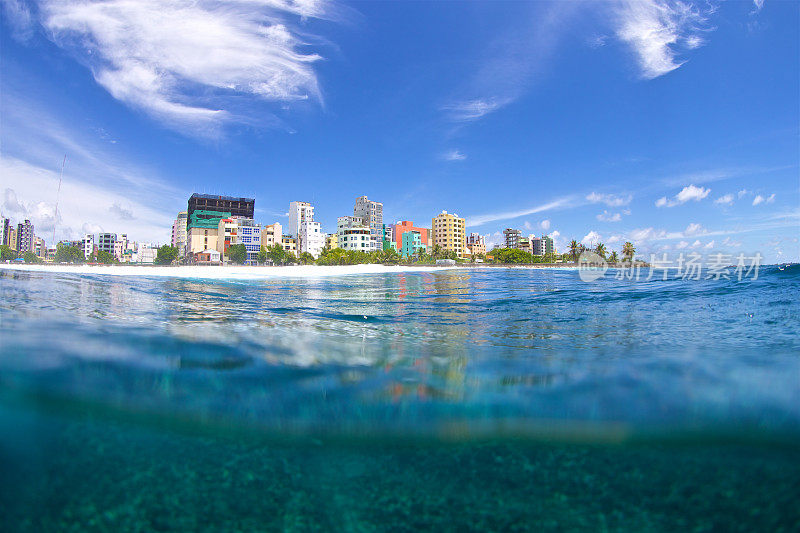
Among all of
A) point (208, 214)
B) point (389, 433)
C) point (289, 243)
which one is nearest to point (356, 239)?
point (289, 243)

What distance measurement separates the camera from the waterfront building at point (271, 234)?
4852 inches

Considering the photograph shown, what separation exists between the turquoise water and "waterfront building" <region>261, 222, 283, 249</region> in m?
123

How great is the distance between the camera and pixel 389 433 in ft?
10.5

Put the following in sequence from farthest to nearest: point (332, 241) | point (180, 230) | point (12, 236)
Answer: point (180, 230) → point (12, 236) → point (332, 241)

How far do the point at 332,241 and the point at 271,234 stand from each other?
803 inches

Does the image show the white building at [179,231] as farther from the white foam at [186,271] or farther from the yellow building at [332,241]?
the white foam at [186,271]

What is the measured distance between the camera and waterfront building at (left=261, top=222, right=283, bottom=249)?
12325 centimetres

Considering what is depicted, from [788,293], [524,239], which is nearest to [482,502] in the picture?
[788,293]

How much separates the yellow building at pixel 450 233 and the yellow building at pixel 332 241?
41571 mm

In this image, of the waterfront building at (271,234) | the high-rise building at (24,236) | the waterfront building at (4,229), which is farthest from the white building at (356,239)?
the high-rise building at (24,236)

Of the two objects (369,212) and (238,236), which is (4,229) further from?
(369,212)

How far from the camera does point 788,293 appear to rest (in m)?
11.4

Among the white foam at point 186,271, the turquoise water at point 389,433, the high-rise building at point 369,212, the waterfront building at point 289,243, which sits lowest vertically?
the turquoise water at point 389,433

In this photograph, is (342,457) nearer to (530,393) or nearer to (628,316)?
A: (530,393)
